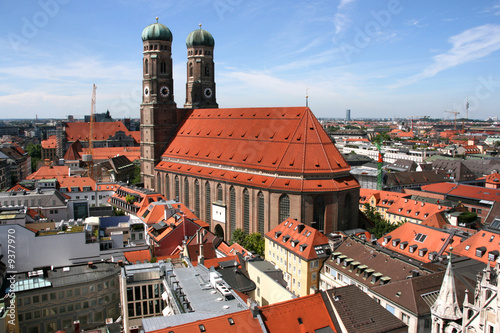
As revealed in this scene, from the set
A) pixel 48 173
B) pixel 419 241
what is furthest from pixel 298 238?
pixel 48 173

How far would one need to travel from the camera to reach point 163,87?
82.2m

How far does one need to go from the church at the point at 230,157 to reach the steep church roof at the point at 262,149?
0.15 m

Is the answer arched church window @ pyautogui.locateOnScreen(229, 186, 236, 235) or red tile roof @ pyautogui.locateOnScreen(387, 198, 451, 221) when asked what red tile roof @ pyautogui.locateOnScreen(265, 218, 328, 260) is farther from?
red tile roof @ pyautogui.locateOnScreen(387, 198, 451, 221)

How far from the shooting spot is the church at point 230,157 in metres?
57.4

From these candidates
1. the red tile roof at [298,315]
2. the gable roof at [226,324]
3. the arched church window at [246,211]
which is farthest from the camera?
the arched church window at [246,211]

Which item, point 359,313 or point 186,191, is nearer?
point 359,313

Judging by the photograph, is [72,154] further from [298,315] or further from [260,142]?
[298,315]

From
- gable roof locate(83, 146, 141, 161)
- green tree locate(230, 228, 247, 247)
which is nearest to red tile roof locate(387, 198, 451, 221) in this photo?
green tree locate(230, 228, 247, 247)

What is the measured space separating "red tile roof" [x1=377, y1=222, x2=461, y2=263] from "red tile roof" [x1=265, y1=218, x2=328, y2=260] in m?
10.3

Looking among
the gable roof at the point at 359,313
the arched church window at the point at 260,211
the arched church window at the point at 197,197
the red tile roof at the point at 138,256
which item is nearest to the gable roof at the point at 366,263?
the gable roof at the point at 359,313

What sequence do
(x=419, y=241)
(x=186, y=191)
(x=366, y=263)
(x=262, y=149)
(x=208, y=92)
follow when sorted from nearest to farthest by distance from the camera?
(x=366, y=263) → (x=419, y=241) → (x=262, y=149) → (x=186, y=191) → (x=208, y=92)

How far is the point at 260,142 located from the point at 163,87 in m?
27.9

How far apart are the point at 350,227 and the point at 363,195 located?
25565mm

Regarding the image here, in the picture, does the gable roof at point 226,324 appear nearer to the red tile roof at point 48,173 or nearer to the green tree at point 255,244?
the green tree at point 255,244
